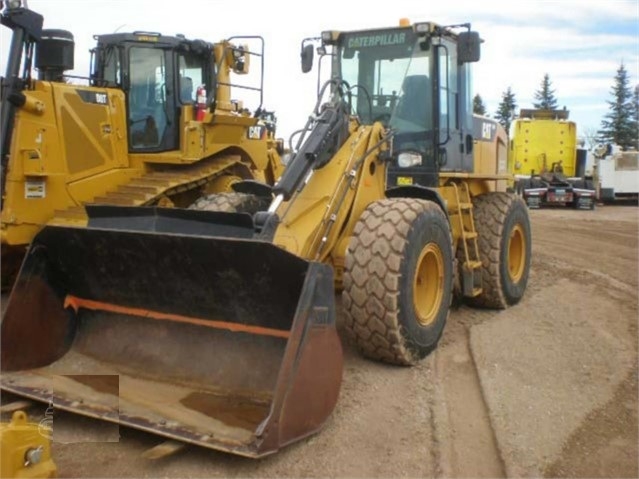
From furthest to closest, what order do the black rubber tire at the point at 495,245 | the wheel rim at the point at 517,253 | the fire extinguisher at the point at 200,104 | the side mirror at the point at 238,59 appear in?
the side mirror at the point at 238,59
the fire extinguisher at the point at 200,104
the wheel rim at the point at 517,253
the black rubber tire at the point at 495,245

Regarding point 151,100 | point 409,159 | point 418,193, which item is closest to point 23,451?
point 418,193

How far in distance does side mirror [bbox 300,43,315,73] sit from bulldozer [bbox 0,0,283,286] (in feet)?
8.51

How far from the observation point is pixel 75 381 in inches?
196

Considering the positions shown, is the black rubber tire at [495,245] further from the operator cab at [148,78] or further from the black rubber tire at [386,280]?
the operator cab at [148,78]

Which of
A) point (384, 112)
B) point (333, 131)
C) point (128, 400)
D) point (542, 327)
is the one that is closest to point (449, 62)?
point (384, 112)

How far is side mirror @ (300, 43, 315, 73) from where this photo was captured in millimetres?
6988

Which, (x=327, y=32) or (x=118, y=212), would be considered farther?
(x=327, y=32)

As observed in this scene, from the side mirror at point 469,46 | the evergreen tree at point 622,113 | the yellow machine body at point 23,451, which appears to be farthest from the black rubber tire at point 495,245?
the evergreen tree at point 622,113

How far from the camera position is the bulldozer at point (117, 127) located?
7.88m

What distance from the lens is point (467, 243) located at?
7375 mm

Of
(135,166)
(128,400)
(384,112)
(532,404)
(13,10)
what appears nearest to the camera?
(128,400)

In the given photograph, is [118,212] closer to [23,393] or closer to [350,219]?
[23,393]

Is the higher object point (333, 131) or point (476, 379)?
point (333, 131)

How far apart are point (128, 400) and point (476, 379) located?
2.43m
